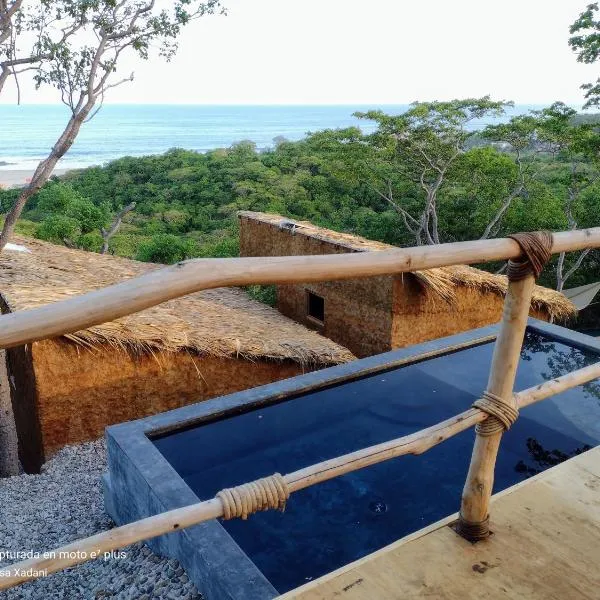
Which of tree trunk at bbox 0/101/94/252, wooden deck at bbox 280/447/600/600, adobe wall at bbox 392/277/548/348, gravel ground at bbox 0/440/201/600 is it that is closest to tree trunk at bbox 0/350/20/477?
gravel ground at bbox 0/440/201/600

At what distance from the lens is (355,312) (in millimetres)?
7297

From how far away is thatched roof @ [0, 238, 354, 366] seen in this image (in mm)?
5129

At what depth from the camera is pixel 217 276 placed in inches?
46.3

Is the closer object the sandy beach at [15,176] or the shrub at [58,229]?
the shrub at [58,229]

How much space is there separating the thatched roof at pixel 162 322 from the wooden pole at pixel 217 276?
401cm

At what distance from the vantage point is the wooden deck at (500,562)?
166cm

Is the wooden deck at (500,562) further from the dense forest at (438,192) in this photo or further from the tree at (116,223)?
the dense forest at (438,192)

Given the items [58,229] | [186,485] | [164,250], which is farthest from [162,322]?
[164,250]

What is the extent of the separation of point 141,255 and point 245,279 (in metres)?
13.2

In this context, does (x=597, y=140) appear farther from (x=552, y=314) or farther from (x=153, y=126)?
(x=153, y=126)

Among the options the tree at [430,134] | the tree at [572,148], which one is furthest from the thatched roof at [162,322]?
the tree at [430,134]

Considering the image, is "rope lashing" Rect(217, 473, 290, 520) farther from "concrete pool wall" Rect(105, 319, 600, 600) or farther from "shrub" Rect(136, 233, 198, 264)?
"shrub" Rect(136, 233, 198, 264)

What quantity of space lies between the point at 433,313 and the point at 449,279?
0.46 metres

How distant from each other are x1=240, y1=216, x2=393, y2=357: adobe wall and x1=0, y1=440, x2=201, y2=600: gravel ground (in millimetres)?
3413
